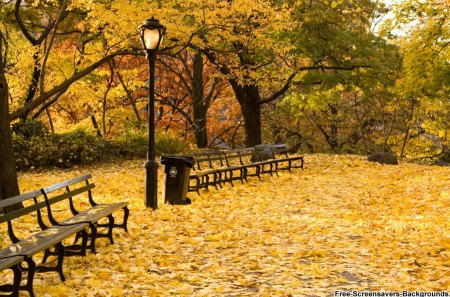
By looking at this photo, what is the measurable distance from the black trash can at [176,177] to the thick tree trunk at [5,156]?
9.28ft

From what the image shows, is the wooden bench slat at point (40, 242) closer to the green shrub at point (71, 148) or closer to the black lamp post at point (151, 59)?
the black lamp post at point (151, 59)

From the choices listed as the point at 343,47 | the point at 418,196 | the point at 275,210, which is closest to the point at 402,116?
the point at 343,47

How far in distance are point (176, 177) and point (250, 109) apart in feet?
35.7

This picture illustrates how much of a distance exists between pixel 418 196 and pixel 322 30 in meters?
8.52

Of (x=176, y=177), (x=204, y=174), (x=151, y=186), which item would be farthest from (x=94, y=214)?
(x=204, y=174)

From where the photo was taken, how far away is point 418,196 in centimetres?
1255

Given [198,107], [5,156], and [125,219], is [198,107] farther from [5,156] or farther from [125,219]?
[125,219]

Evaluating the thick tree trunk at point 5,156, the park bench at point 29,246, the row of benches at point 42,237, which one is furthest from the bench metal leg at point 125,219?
the thick tree trunk at point 5,156

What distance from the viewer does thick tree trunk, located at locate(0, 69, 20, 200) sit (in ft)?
32.1

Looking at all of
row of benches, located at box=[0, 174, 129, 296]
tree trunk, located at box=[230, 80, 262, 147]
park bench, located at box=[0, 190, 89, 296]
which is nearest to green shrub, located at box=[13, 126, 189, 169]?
tree trunk, located at box=[230, 80, 262, 147]

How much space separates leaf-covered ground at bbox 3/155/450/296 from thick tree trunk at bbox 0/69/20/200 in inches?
88.5

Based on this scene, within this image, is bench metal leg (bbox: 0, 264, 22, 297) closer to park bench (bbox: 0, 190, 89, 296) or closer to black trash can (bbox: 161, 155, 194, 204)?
park bench (bbox: 0, 190, 89, 296)

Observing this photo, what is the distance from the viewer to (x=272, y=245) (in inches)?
304

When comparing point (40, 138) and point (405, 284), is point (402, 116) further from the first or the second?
point (405, 284)
